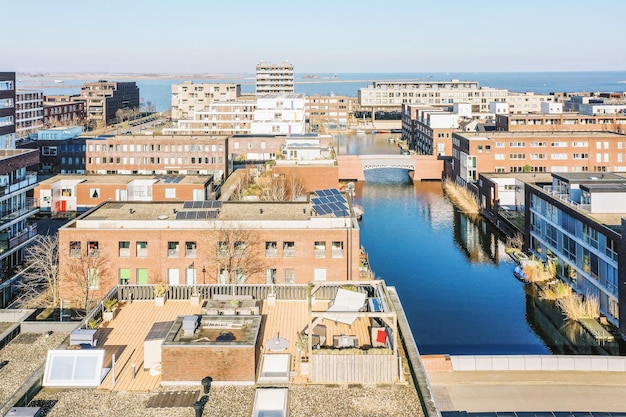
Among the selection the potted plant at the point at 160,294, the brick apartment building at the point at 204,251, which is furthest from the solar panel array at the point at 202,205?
the potted plant at the point at 160,294

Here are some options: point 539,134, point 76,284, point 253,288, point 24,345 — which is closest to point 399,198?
point 539,134

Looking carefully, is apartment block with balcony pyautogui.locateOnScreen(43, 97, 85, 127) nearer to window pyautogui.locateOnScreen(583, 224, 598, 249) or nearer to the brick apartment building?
the brick apartment building

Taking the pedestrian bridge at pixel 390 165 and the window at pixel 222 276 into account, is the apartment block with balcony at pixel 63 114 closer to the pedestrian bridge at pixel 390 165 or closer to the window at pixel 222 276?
the pedestrian bridge at pixel 390 165

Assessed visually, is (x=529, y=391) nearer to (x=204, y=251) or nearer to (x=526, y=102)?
(x=204, y=251)

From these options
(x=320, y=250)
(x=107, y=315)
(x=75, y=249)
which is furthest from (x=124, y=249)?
(x=107, y=315)

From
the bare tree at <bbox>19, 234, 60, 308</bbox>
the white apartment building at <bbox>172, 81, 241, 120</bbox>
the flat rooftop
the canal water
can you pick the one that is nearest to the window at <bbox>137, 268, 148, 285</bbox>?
the bare tree at <bbox>19, 234, 60, 308</bbox>
